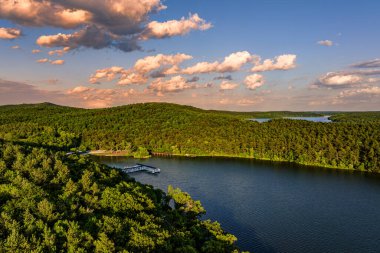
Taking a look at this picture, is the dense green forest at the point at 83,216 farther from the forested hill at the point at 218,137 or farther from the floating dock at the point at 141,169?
the forested hill at the point at 218,137

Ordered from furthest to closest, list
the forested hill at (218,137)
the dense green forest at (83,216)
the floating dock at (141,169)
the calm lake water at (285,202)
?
1. the forested hill at (218,137)
2. the floating dock at (141,169)
3. the calm lake water at (285,202)
4. the dense green forest at (83,216)

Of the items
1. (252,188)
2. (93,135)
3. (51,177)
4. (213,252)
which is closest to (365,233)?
(252,188)

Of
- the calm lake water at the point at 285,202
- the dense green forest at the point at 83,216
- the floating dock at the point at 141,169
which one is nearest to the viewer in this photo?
the dense green forest at the point at 83,216

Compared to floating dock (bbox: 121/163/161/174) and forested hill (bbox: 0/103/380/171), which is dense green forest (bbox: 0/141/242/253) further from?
forested hill (bbox: 0/103/380/171)

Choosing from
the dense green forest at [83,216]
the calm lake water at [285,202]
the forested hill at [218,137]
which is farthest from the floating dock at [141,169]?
the dense green forest at [83,216]

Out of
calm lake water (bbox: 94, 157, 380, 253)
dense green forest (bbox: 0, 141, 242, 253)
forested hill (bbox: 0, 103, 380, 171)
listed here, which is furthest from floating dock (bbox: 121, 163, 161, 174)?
dense green forest (bbox: 0, 141, 242, 253)

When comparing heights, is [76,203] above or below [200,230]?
above

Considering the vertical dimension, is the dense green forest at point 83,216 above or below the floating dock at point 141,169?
above

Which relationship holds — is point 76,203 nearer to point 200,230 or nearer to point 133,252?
point 133,252
